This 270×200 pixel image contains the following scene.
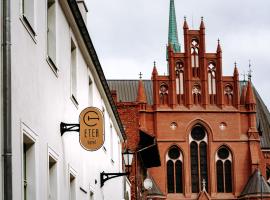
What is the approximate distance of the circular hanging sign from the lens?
1573 centimetres

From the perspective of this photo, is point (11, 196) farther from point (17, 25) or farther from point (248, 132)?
point (248, 132)

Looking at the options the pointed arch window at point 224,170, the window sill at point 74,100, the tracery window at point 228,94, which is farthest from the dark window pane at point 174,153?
the window sill at point 74,100

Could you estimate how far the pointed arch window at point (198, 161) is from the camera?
→ 248 ft

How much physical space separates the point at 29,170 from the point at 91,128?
126 inches

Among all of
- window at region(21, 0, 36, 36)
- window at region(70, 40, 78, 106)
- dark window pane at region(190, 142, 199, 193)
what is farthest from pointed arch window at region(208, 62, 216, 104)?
window at region(21, 0, 36, 36)

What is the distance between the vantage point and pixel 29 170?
12781mm

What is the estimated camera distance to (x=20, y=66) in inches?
453

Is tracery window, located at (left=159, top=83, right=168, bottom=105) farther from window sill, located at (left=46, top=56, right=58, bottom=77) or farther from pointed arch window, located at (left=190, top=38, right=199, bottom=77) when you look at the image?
window sill, located at (left=46, top=56, right=58, bottom=77)

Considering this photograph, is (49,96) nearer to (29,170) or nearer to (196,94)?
(29,170)

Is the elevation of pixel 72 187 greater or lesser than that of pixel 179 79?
lesser

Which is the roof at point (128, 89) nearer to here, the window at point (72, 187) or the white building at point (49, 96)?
the white building at point (49, 96)

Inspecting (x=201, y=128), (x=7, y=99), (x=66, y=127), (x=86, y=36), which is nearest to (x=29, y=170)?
(x=7, y=99)

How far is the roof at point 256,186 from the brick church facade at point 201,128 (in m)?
0.10

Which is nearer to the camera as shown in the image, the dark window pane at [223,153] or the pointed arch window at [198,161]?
the pointed arch window at [198,161]
